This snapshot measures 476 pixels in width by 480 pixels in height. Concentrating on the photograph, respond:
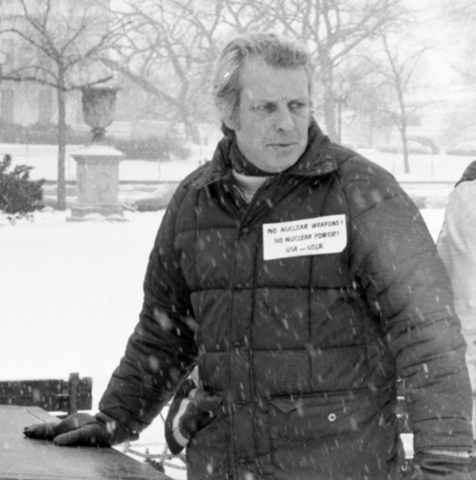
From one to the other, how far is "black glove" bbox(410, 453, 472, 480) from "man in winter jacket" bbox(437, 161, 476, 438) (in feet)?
2.35

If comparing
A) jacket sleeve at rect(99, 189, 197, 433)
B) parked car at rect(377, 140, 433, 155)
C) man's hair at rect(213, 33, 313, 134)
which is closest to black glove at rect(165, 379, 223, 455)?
jacket sleeve at rect(99, 189, 197, 433)

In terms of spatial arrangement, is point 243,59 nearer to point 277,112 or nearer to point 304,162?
point 277,112

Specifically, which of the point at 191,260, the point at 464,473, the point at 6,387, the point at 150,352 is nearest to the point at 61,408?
the point at 6,387

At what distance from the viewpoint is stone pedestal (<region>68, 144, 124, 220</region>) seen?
75.6 feet

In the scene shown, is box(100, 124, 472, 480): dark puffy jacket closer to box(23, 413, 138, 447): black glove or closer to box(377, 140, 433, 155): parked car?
box(23, 413, 138, 447): black glove

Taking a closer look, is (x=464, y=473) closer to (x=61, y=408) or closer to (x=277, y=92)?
(x=277, y=92)

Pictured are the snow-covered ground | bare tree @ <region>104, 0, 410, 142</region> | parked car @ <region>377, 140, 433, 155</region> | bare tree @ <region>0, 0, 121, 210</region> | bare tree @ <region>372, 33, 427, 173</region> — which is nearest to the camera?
the snow-covered ground

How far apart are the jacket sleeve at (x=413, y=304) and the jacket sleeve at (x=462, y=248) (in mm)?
517

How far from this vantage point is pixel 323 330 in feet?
8.48

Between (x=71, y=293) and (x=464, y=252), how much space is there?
10.8m

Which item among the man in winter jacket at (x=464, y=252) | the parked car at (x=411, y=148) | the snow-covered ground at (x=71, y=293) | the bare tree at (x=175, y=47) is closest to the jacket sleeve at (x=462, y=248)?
the man in winter jacket at (x=464, y=252)

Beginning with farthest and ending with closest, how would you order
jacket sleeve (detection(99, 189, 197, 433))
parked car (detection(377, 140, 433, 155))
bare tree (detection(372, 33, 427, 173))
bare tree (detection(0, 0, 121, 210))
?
parked car (detection(377, 140, 433, 155)), bare tree (detection(372, 33, 427, 173)), bare tree (detection(0, 0, 121, 210)), jacket sleeve (detection(99, 189, 197, 433))

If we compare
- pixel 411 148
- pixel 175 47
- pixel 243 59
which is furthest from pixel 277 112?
pixel 411 148

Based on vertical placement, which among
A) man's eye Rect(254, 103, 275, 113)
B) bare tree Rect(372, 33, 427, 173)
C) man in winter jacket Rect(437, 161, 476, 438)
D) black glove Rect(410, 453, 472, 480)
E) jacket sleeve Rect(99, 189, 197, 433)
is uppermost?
bare tree Rect(372, 33, 427, 173)
